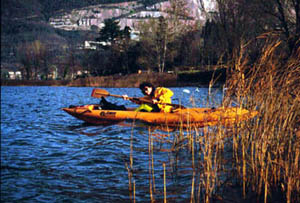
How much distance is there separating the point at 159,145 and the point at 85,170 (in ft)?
5.80

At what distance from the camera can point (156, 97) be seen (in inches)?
341

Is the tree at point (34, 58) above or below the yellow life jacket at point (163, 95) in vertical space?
above

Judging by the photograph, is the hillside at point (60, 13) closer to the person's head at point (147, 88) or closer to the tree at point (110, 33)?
the person's head at point (147, 88)

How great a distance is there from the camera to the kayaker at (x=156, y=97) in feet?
28.3

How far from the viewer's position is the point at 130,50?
1689 inches

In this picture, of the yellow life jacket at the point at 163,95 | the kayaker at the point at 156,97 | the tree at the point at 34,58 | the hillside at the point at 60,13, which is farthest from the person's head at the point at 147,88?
the tree at the point at 34,58

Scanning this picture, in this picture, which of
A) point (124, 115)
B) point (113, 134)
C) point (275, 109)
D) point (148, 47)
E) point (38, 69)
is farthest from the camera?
point (38, 69)

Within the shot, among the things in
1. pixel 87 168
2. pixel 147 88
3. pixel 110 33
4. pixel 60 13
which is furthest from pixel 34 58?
pixel 87 168

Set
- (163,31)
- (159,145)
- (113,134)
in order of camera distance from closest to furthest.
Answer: (159,145) → (113,134) → (163,31)

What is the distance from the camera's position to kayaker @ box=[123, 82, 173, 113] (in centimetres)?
862

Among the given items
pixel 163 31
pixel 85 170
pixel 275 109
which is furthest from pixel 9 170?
pixel 163 31

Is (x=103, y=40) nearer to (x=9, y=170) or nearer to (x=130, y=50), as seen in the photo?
(x=130, y=50)

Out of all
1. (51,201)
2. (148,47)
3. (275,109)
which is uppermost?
(148,47)

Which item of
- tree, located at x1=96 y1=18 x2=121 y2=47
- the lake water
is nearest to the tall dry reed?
the lake water
